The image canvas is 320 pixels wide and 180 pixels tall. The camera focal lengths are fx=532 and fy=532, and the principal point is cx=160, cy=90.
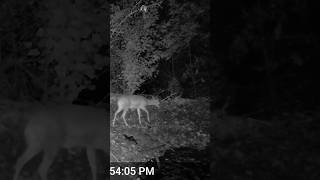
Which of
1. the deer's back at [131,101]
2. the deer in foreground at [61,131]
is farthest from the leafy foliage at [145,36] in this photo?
the deer in foreground at [61,131]

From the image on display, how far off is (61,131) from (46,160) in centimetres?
23

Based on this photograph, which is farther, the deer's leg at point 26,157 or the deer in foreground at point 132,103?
the deer's leg at point 26,157

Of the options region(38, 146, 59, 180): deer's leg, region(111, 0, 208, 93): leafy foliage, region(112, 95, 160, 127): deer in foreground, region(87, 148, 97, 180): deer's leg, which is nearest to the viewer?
Result: region(112, 95, 160, 127): deer in foreground

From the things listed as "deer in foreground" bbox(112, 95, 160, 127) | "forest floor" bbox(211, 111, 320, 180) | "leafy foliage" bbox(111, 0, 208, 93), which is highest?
"leafy foliage" bbox(111, 0, 208, 93)

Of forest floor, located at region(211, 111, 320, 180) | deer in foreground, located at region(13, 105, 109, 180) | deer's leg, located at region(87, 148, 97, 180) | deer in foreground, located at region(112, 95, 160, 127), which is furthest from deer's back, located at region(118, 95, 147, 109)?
forest floor, located at region(211, 111, 320, 180)

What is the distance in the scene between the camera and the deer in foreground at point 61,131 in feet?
11.9

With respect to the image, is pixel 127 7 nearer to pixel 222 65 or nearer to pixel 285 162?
pixel 285 162

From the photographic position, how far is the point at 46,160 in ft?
12.1

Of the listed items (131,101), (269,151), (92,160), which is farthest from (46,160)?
(269,151)

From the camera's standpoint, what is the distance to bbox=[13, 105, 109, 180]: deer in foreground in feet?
11.9

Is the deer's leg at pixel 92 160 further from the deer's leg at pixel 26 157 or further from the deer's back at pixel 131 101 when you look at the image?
the deer's back at pixel 131 101

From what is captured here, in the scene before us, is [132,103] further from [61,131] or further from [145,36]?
[61,131]

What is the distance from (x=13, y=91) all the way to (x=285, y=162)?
2.70m

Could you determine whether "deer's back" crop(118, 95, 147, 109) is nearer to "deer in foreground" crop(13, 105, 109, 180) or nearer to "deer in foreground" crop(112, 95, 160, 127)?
"deer in foreground" crop(112, 95, 160, 127)
